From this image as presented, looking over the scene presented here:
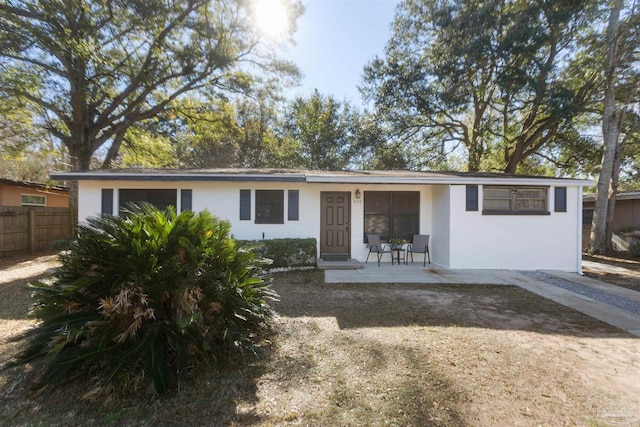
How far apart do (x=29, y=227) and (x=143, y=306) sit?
11.6 metres

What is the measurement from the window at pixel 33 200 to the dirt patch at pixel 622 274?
2020cm

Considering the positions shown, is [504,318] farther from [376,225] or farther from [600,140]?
[600,140]

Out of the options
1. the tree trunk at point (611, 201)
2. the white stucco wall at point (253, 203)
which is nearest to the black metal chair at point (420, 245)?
the white stucco wall at point (253, 203)

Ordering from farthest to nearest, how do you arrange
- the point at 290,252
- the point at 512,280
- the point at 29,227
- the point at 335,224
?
the point at 29,227 < the point at 335,224 < the point at 290,252 < the point at 512,280

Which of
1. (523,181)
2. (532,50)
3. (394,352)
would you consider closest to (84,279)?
(394,352)

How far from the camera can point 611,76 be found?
11453 millimetres

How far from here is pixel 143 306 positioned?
2723mm

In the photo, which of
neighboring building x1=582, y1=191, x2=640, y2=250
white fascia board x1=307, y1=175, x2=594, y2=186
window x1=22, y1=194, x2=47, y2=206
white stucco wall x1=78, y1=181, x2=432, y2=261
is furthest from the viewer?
A: neighboring building x1=582, y1=191, x2=640, y2=250

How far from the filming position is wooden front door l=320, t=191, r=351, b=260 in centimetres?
915

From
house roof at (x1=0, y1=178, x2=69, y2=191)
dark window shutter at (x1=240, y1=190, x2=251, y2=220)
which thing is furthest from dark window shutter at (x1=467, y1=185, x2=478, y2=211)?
house roof at (x1=0, y1=178, x2=69, y2=191)

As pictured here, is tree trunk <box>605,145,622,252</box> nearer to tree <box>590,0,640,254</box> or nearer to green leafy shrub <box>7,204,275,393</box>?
tree <box>590,0,640,254</box>

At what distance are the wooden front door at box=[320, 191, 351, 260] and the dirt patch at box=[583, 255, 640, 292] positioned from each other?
20.7 ft

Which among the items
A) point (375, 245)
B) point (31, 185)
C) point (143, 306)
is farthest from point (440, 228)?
point (31, 185)

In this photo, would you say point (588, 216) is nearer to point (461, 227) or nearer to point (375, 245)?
point (461, 227)
